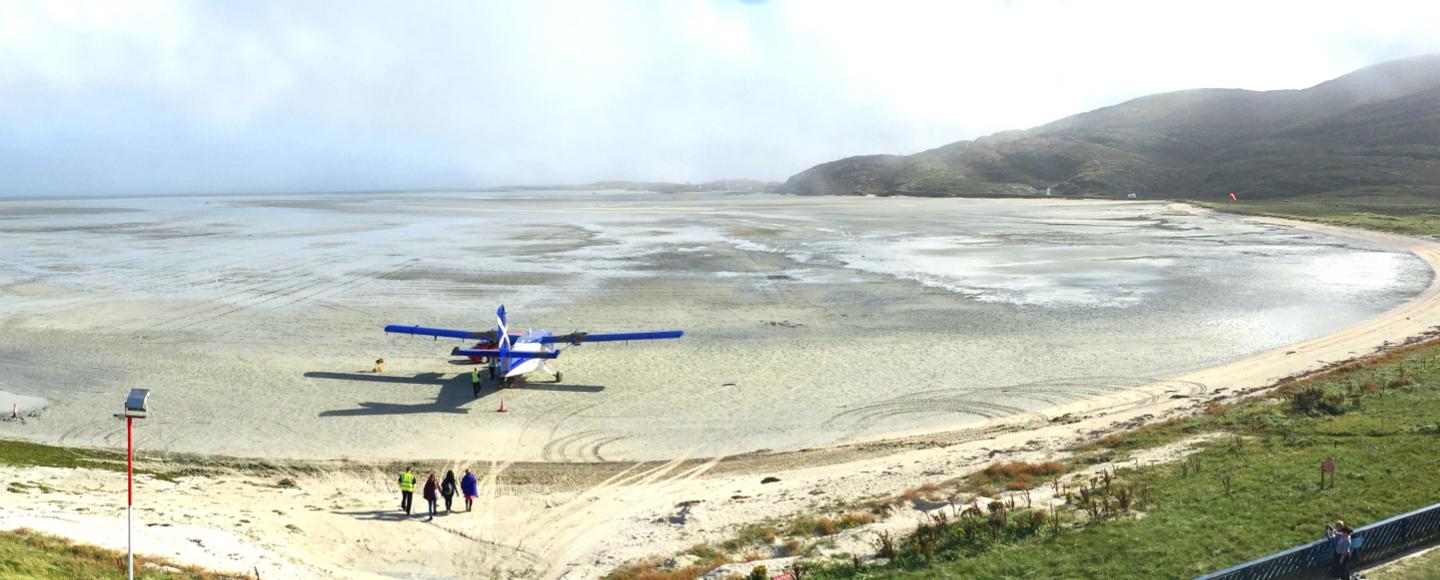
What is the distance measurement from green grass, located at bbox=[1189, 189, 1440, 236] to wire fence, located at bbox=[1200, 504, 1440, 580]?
8286 cm

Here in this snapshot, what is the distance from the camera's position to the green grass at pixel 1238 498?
595 inches

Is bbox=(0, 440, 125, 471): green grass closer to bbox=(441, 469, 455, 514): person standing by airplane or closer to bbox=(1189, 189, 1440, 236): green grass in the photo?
bbox=(441, 469, 455, 514): person standing by airplane

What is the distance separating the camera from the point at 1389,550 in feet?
45.7

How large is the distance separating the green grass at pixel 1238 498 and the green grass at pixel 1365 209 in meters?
75.5

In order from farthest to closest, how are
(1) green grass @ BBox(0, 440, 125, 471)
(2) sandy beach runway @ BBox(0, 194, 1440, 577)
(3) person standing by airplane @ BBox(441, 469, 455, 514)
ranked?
(1) green grass @ BBox(0, 440, 125, 471) → (3) person standing by airplane @ BBox(441, 469, 455, 514) → (2) sandy beach runway @ BBox(0, 194, 1440, 577)

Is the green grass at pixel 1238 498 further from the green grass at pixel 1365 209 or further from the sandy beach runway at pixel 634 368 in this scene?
the green grass at pixel 1365 209

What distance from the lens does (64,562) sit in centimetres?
1541

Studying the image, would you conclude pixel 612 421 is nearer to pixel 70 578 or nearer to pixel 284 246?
pixel 70 578

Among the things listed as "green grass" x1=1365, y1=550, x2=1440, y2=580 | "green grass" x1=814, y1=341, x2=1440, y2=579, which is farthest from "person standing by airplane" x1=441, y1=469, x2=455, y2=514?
"green grass" x1=1365, y1=550, x2=1440, y2=580

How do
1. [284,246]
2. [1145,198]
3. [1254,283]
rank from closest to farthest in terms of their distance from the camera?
[1254,283] < [284,246] < [1145,198]

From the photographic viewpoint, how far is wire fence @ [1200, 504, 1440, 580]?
1286 centimetres

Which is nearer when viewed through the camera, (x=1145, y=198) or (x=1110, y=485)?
(x=1110, y=485)

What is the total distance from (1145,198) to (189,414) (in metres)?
164

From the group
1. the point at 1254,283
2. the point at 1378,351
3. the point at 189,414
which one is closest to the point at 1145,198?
the point at 1254,283
